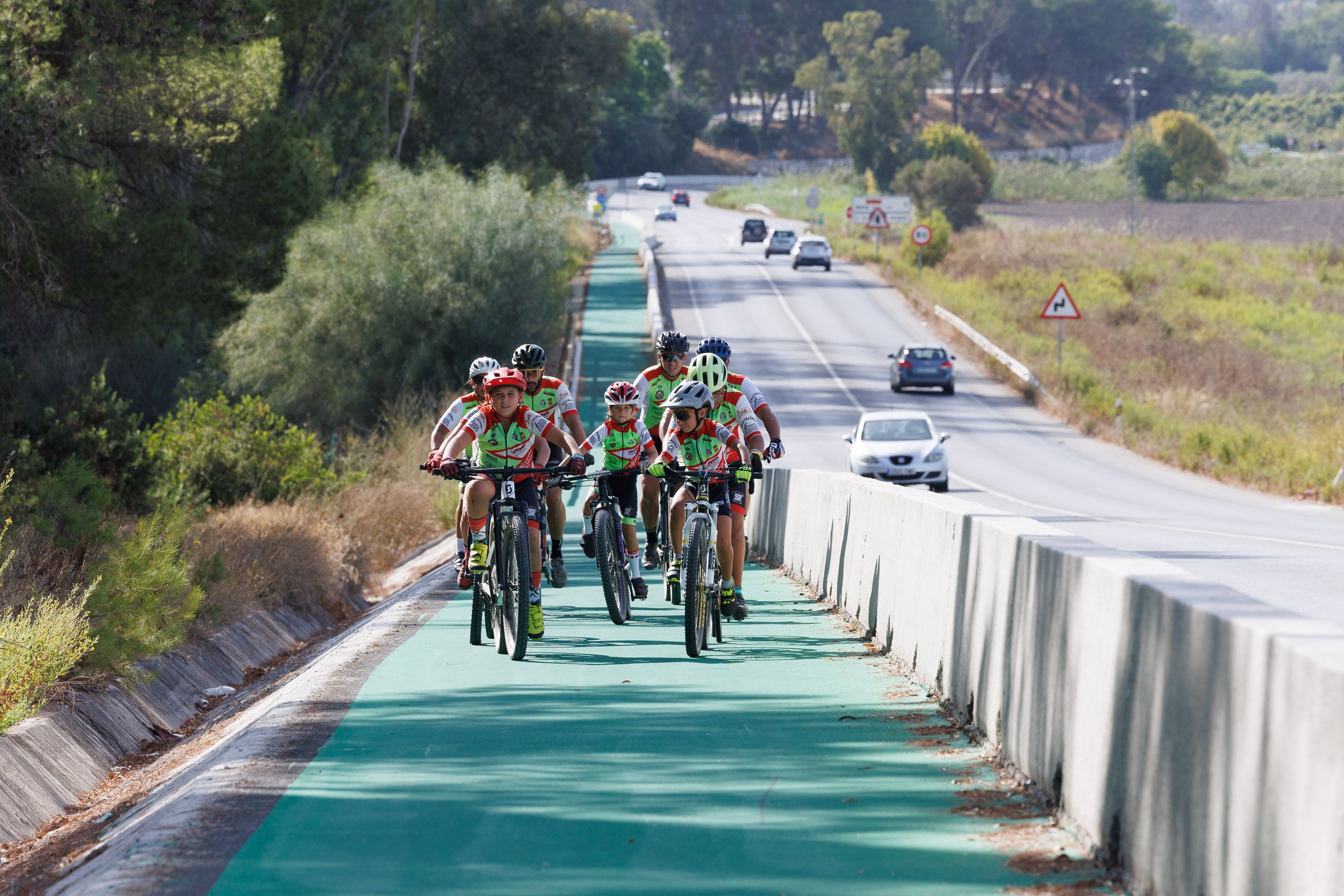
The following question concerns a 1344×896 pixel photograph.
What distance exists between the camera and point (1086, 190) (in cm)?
12506

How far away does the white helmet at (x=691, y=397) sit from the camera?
1038 centimetres

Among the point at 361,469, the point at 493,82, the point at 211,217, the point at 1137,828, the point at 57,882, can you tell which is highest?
the point at 493,82

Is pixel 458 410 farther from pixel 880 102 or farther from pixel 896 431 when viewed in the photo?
pixel 880 102

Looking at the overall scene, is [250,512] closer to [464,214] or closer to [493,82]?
[464,214]

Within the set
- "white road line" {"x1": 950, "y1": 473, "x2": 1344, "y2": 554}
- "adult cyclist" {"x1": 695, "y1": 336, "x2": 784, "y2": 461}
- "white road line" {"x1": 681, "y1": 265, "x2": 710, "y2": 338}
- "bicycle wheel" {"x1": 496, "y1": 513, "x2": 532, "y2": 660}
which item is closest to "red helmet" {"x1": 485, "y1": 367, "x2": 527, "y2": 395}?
"bicycle wheel" {"x1": 496, "y1": 513, "x2": 532, "y2": 660}

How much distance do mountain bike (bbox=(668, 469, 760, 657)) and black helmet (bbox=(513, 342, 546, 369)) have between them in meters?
1.51

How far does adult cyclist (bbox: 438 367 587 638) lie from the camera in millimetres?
10578

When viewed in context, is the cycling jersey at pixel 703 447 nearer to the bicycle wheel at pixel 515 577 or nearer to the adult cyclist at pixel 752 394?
the adult cyclist at pixel 752 394

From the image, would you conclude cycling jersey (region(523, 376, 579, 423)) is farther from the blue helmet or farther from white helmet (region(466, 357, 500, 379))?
the blue helmet

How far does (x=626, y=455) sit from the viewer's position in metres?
12.9

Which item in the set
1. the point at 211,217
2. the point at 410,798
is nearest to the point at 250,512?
the point at 211,217

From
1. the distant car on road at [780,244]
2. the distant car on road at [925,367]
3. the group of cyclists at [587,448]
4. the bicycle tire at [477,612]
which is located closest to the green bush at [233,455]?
the group of cyclists at [587,448]

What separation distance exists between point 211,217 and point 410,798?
695 inches

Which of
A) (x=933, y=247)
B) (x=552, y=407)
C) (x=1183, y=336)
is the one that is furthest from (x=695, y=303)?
(x=552, y=407)
